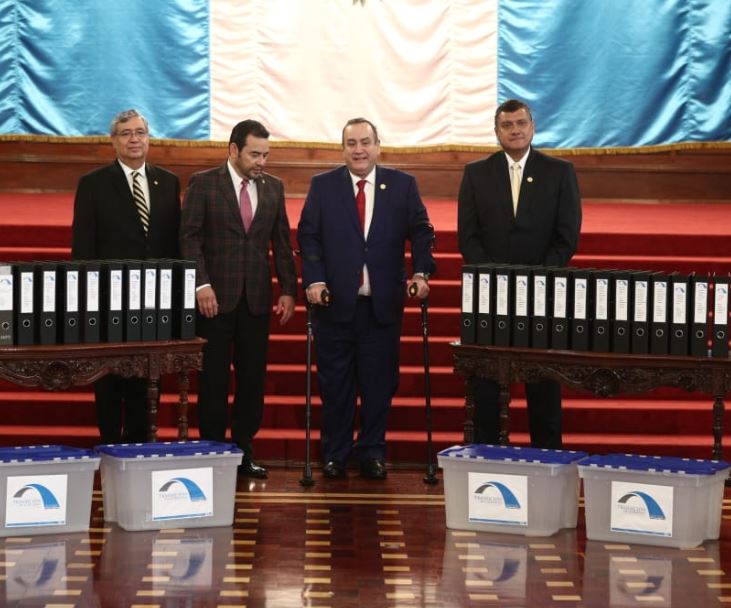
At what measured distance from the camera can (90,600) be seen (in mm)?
5273

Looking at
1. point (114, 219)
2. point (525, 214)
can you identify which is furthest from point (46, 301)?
point (525, 214)

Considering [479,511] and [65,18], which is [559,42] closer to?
[65,18]

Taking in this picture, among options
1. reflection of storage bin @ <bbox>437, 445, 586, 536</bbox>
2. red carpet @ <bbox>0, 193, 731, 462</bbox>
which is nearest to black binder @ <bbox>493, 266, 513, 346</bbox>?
reflection of storage bin @ <bbox>437, 445, 586, 536</bbox>

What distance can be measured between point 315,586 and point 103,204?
235 cm

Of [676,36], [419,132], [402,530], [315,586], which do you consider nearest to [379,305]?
[402,530]

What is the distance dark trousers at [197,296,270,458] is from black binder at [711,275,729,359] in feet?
7.03

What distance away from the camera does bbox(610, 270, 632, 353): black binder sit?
6539 millimetres

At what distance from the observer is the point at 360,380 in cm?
732

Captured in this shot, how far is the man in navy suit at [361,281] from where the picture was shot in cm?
721

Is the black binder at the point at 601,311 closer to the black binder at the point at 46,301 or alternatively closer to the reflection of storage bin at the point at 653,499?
the reflection of storage bin at the point at 653,499

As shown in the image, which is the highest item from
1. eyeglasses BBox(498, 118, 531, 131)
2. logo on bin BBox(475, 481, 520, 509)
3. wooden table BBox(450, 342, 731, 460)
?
eyeglasses BBox(498, 118, 531, 131)

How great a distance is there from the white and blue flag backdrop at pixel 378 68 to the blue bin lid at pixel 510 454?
16.7ft

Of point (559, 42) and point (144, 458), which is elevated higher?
point (559, 42)

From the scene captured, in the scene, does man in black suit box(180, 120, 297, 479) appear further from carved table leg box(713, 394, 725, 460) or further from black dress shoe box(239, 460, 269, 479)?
carved table leg box(713, 394, 725, 460)
